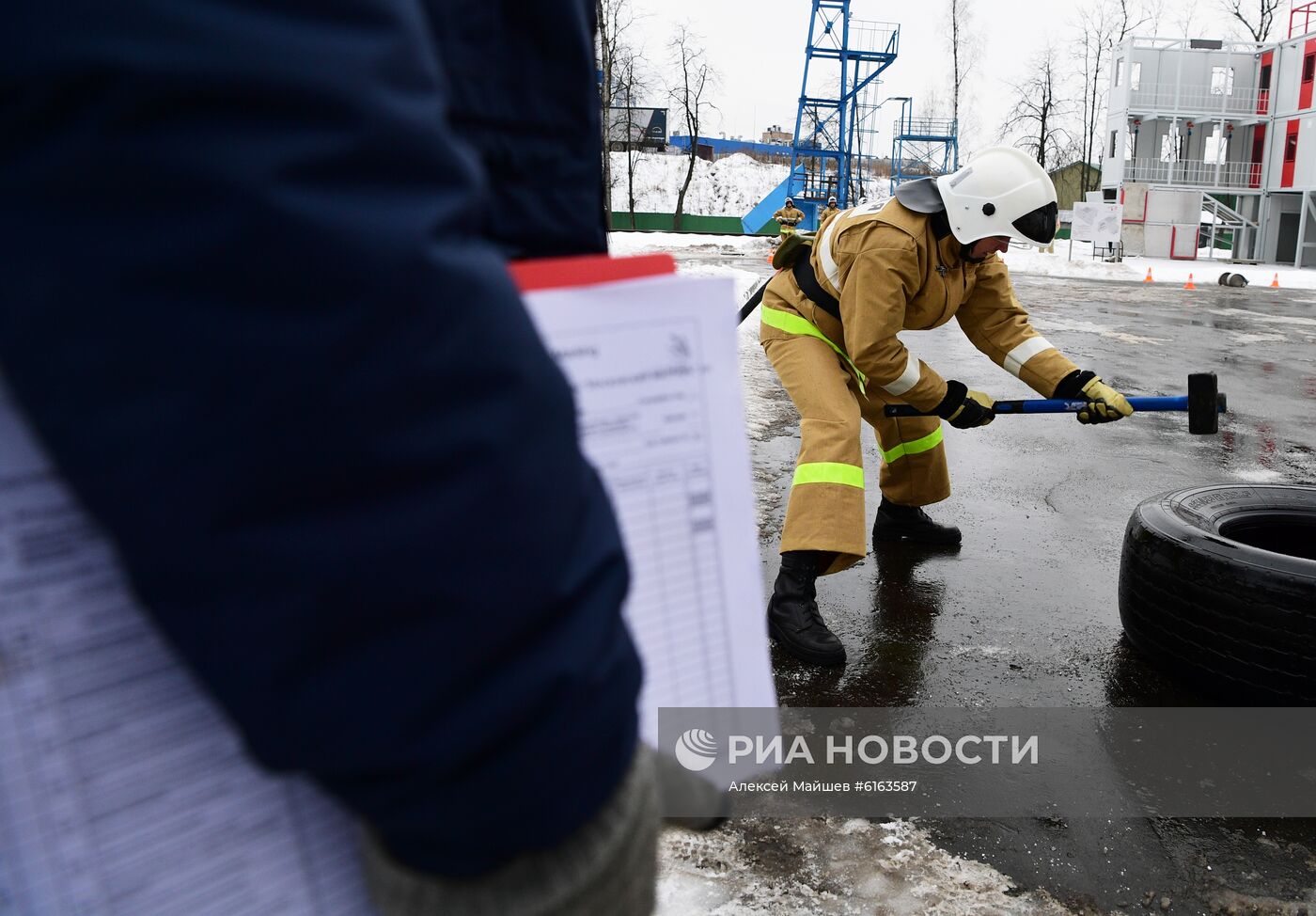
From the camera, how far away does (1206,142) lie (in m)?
30.0

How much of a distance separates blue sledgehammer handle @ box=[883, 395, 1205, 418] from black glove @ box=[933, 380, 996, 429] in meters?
0.08

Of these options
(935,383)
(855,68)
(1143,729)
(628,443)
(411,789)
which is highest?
(855,68)

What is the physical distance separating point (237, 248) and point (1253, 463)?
251 inches

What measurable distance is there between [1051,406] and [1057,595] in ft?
2.54

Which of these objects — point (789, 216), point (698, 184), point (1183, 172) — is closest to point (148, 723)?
point (789, 216)

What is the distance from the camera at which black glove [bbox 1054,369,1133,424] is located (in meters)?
3.83

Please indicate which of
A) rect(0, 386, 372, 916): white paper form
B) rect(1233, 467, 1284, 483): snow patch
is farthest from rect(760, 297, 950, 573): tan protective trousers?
rect(0, 386, 372, 916): white paper form

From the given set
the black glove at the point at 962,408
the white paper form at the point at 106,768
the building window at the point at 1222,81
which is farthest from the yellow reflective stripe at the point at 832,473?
the building window at the point at 1222,81

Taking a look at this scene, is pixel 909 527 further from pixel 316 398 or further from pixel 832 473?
pixel 316 398

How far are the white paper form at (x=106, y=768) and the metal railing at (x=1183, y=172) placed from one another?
111 ft

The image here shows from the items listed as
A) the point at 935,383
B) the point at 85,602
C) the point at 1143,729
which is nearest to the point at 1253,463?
the point at 935,383

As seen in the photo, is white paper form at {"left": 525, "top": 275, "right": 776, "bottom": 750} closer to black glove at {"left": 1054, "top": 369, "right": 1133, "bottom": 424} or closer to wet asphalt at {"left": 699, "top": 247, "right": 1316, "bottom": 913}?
wet asphalt at {"left": 699, "top": 247, "right": 1316, "bottom": 913}

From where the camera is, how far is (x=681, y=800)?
72 cm

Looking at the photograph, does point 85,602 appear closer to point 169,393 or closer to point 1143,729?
point 169,393
